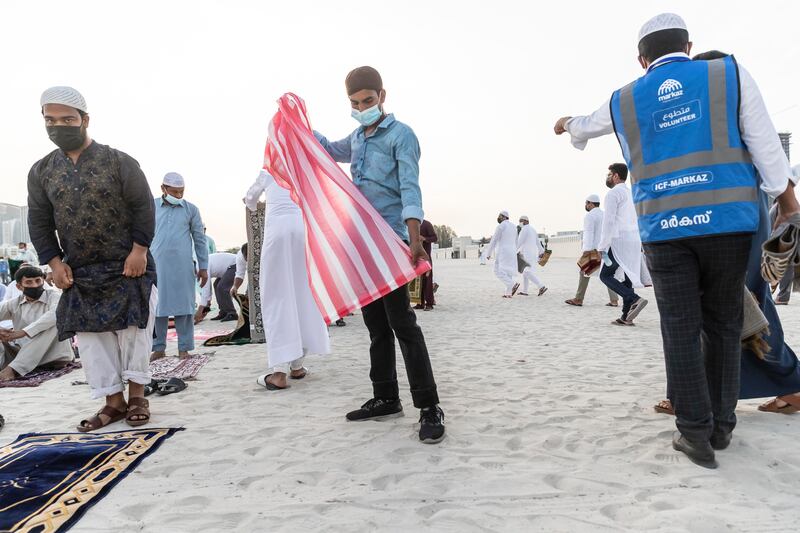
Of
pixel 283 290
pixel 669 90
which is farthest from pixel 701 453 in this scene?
pixel 283 290

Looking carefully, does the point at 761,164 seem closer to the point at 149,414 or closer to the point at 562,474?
the point at 562,474

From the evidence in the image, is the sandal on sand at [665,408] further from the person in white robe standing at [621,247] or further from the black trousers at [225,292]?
the black trousers at [225,292]

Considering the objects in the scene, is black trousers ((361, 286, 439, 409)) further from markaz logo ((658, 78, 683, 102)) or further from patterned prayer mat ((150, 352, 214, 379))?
patterned prayer mat ((150, 352, 214, 379))

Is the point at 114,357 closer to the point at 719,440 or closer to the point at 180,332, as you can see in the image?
the point at 180,332

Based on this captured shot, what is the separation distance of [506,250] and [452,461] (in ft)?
32.4

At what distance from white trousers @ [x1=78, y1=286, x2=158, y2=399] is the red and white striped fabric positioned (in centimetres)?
118

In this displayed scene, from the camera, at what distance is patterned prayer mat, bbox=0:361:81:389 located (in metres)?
4.25

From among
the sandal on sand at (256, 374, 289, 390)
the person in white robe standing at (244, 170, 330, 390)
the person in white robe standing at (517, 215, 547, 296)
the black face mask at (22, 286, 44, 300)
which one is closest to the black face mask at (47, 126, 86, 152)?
the person in white robe standing at (244, 170, 330, 390)

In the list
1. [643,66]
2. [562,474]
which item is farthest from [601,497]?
[643,66]

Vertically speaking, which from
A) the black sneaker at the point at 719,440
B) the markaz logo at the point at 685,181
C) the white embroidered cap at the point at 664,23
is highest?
the white embroidered cap at the point at 664,23

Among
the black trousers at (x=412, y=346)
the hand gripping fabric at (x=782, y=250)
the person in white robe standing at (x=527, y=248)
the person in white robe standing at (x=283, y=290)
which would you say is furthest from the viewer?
the person in white robe standing at (x=527, y=248)

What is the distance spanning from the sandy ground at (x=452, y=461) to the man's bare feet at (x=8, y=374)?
17.3 inches

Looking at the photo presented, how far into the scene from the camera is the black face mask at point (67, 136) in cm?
298

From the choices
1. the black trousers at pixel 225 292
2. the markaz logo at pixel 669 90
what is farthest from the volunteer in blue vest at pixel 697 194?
the black trousers at pixel 225 292
